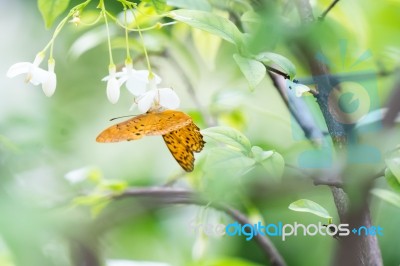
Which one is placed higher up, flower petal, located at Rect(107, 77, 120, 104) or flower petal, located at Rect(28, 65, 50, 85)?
flower petal, located at Rect(28, 65, 50, 85)

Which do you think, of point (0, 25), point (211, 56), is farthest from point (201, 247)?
point (0, 25)

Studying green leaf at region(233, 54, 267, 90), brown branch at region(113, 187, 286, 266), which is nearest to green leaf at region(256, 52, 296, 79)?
green leaf at region(233, 54, 267, 90)

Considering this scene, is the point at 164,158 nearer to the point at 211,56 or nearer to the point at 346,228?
the point at 211,56

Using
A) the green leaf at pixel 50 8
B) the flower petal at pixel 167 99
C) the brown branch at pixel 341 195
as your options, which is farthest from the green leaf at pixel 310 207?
the green leaf at pixel 50 8

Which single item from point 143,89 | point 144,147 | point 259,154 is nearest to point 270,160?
point 259,154

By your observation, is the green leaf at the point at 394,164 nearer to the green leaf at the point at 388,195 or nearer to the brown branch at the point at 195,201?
the green leaf at the point at 388,195

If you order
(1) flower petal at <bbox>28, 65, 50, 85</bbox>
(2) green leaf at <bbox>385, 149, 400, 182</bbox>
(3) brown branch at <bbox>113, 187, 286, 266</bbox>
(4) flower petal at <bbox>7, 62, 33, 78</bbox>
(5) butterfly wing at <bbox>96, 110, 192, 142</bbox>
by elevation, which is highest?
(4) flower petal at <bbox>7, 62, 33, 78</bbox>

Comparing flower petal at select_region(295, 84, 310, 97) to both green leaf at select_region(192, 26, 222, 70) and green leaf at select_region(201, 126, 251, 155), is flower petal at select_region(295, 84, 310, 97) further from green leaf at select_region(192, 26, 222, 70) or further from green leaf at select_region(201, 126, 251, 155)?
green leaf at select_region(192, 26, 222, 70)

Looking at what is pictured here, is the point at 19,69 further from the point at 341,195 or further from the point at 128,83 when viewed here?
the point at 341,195
